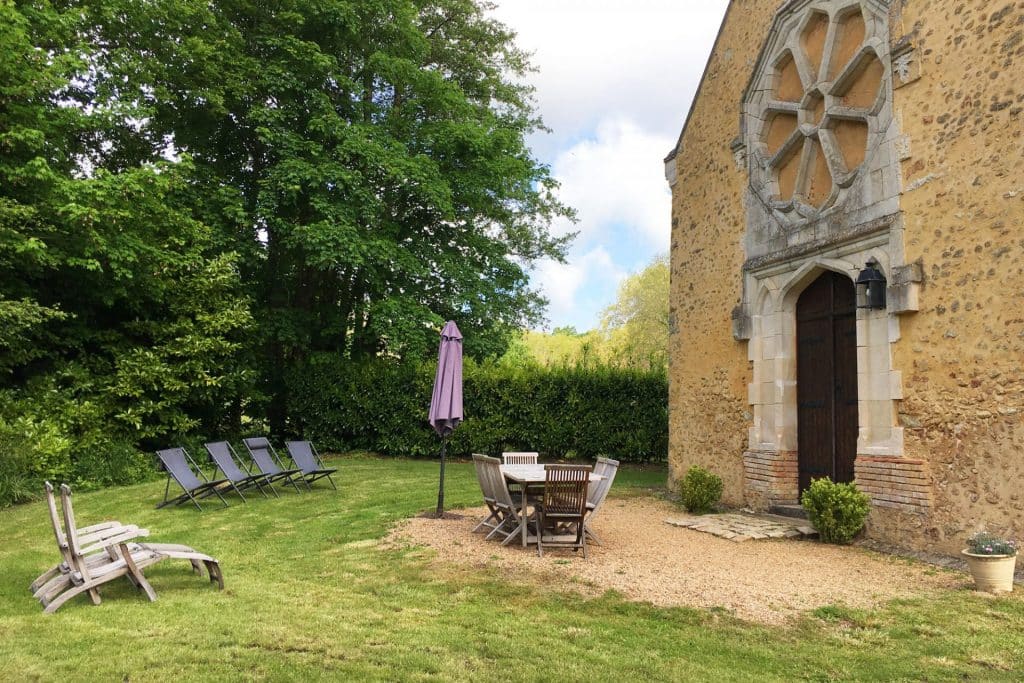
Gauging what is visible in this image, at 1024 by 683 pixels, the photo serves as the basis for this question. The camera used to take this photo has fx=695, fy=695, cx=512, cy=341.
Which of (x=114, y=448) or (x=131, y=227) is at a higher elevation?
(x=131, y=227)

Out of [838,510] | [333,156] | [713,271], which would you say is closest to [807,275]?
[713,271]

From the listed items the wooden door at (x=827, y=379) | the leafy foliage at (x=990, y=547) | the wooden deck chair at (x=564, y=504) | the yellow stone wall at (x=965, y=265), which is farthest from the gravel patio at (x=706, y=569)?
the wooden door at (x=827, y=379)

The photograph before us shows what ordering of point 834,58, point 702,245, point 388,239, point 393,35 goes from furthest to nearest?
point 393,35 < point 388,239 < point 702,245 < point 834,58

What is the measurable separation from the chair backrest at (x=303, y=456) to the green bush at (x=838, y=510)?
7.26 metres

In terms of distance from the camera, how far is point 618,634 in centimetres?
438

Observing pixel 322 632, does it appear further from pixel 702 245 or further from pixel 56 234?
pixel 56 234

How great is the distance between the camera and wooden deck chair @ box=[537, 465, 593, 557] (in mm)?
6539

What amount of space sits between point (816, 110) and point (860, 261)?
2.33 meters

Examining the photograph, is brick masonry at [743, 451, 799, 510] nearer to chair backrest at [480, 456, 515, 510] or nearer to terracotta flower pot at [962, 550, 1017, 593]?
terracotta flower pot at [962, 550, 1017, 593]

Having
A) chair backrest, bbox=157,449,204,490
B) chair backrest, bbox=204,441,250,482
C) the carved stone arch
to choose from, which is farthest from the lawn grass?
the carved stone arch

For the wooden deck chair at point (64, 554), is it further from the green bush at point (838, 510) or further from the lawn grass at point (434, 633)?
Answer: the green bush at point (838, 510)

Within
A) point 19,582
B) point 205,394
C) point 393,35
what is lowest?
point 19,582

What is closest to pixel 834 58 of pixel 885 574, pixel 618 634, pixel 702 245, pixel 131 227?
pixel 702 245

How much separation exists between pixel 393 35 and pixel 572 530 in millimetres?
14398
